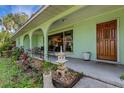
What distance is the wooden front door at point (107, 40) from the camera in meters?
7.14

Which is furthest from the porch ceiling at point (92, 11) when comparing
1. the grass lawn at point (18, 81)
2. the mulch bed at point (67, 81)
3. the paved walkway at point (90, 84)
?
the grass lawn at point (18, 81)

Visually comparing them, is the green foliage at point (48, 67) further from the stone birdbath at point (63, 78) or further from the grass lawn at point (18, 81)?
the stone birdbath at point (63, 78)

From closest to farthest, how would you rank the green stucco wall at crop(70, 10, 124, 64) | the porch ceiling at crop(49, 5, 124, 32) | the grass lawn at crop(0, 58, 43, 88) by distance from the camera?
the grass lawn at crop(0, 58, 43, 88) → the porch ceiling at crop(49, 5, 124, 32) → the green stucco wall at crop(70, 10, 124, 64)

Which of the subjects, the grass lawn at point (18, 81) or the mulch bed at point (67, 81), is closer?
the mulch bed at point (67, 81)

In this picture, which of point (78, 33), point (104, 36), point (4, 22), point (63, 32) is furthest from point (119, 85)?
point (4, 22)

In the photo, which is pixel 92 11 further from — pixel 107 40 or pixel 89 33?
pixel 89 33

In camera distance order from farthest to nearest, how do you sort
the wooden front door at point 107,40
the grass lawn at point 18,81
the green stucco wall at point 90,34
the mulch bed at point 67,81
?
the wooden front door at point 107,40
the green stucco wall at point 90,34
the grass lawn at point 18,81
the mulch bed at point 67,81

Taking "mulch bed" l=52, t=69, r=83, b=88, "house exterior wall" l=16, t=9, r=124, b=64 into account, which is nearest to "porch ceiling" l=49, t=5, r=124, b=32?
"house exterior wall" l=16, t=9, r=124, b=64

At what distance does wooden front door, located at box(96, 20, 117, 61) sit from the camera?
281 inches

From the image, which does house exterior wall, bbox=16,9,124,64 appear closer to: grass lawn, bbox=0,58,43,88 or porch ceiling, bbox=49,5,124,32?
porch ceiling, bbox=49,5,124,32

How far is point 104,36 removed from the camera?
25.3 ft

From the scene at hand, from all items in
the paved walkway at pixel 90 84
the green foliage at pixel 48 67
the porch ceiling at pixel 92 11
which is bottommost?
the paved walkway at pixel 90 84
